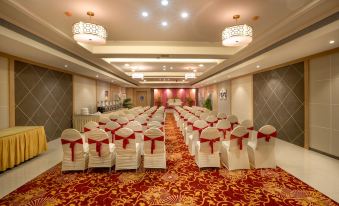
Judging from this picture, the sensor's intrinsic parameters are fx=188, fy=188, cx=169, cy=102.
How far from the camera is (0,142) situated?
3.90 meters

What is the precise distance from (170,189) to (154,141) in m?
1.04

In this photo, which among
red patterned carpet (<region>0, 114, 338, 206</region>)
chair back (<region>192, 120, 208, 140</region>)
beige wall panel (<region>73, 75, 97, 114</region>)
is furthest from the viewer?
beige wall panel (<region>73, 75, 97, 114</region>)

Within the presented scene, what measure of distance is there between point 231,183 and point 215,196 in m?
0.59

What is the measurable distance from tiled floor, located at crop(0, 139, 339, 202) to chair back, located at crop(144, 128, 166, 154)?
7.83 feet

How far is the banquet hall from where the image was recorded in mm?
3221

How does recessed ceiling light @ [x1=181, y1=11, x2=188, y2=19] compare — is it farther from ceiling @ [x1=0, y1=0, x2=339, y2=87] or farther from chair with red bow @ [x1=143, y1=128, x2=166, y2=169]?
chair with red bow @ [x1=143, y1=128, x2=166, y2=169]

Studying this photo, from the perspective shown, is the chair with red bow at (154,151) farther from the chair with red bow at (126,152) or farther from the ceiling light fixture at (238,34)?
the ceiling light fixture at (238,34)

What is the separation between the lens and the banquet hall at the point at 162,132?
322 centimetres

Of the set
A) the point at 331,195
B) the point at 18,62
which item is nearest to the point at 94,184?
the point at 331,195

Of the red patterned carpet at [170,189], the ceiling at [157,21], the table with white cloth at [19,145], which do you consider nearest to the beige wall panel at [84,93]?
the ceiling at [157,21]

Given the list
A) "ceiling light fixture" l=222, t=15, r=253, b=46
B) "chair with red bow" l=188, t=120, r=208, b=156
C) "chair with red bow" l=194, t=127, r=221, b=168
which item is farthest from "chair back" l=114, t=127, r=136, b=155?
"ceiling light fixture" l=222, t=15, r=253, b=46

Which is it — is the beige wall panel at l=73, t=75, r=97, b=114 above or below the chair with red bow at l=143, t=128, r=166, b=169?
above

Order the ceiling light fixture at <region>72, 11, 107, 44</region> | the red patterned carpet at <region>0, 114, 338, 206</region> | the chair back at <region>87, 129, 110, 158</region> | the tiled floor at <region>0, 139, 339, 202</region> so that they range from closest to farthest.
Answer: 1. the red patterned carpet at <region>0, 114, 338, 206</region>
2. the tiled floor at <region>0, 139, 339, 202</region>
3. the ceiling light fixture at <region>72, 11, 107, 44</region>
4. the chair back at <region>87, 129, 110, 158</region>

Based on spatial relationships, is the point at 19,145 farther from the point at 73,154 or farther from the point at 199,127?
the point at 199,127
